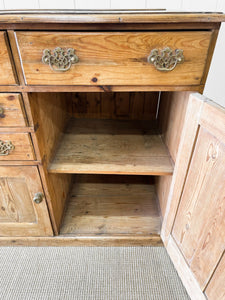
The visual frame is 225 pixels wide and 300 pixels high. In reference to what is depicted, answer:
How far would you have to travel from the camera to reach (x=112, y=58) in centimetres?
60

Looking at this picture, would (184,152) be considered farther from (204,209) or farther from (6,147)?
(6,147)

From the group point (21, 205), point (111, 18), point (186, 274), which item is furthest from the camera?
point (21, 205)

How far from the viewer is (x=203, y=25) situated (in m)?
0.56

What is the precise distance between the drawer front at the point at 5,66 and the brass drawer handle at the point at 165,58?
42 cm

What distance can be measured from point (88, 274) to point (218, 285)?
1.86ft

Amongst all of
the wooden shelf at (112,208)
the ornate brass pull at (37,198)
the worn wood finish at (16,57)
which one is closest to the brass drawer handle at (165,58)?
the worn wood finish at (16,57)

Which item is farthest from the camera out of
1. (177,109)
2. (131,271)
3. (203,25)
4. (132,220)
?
(132,220)

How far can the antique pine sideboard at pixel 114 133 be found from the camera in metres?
0.56

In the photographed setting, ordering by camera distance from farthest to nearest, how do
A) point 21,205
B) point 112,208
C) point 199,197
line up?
point 112,208 → point 21,205 → point 199,197

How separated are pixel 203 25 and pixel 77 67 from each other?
38 cm

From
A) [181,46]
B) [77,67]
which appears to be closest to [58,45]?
[77,67]

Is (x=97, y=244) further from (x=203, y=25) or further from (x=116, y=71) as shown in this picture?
(x=203, y=25)

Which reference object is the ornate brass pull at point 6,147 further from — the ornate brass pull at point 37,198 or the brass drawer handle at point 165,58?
the brass drawer handle at point 165,58

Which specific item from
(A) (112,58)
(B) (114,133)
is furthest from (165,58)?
(B) (114,133)
